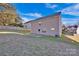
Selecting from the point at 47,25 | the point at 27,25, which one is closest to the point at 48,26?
the point at 47,25

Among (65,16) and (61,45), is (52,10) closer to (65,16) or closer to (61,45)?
(65,16)

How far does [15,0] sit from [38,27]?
0.51 meters

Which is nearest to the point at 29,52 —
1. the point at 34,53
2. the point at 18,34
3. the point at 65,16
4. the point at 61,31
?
the point at 34,53

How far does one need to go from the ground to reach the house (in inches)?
2.9

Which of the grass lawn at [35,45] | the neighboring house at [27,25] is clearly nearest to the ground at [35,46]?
the grass lawn at [35,45]

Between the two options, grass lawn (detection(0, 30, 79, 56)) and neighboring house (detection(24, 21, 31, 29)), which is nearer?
grass lawn (detection(0, 30, 79, 56))

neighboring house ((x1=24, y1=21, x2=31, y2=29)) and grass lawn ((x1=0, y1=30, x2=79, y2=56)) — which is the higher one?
neighboring house ((x1=24, y1=21, x2=31, y2=29))

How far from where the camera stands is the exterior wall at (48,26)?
287cm

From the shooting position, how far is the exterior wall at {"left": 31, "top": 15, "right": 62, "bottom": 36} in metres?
2.87

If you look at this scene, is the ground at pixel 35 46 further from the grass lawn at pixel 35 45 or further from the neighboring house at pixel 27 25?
the neighboring house at pixel 27 25

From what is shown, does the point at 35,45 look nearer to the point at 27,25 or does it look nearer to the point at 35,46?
the point at 35,46

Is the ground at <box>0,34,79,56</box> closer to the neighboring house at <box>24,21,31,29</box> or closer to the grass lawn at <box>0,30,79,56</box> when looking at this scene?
the grass lawn at <box>0,30,79,56</box>

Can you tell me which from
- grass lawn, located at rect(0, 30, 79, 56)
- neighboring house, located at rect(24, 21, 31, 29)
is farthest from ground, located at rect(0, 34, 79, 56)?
neighboring house, located at rect(24, 21, 31, 29)

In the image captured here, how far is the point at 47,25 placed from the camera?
9.54 ft
